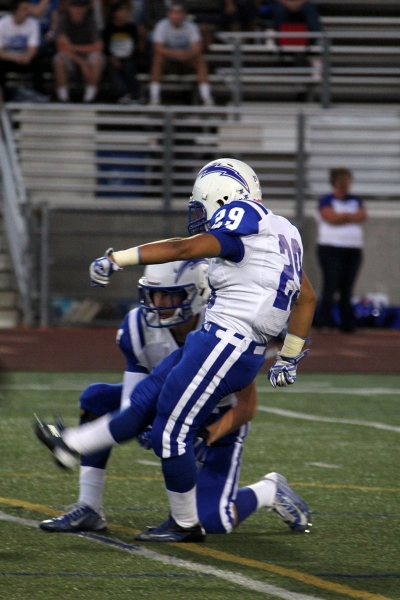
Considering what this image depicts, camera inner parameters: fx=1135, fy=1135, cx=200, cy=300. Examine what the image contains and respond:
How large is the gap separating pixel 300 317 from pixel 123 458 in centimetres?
226

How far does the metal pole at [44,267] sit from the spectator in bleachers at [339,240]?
3.32m

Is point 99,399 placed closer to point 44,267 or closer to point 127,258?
point 127,258

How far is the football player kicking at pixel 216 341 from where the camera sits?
13.9 feet

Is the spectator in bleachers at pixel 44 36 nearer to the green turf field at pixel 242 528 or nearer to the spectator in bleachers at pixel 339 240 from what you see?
the spectator in bleachers at pixel 339 240

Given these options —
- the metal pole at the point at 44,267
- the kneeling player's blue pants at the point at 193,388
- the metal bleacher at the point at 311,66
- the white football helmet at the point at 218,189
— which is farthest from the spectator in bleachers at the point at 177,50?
the kneeling player's blue pants at the point at 193,388

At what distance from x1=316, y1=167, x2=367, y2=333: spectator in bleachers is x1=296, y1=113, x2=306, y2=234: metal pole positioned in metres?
1.71

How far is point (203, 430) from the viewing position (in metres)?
4.56

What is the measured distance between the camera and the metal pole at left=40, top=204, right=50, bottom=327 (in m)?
13.5

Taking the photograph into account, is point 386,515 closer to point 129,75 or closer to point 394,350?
point 394,350

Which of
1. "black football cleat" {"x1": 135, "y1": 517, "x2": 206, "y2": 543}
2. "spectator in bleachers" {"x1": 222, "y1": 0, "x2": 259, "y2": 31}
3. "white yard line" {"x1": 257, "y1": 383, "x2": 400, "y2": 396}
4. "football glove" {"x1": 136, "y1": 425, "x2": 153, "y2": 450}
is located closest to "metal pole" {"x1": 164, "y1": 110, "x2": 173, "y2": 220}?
"spectator in bleachers" {"x1": 222, "y1": 0, "x2": 259, "y2": 31}

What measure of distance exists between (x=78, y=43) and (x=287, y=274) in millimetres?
11035

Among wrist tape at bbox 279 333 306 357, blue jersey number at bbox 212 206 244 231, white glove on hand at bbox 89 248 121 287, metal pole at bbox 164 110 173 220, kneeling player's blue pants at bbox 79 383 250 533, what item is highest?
blue jersey number at bbox 212 206 244 231

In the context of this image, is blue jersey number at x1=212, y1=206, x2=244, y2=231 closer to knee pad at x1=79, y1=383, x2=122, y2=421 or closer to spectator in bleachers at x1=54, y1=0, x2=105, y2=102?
knee pad at x1=79, y1=383, x2=122, y2=421

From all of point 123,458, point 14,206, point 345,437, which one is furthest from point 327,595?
point 14,206
